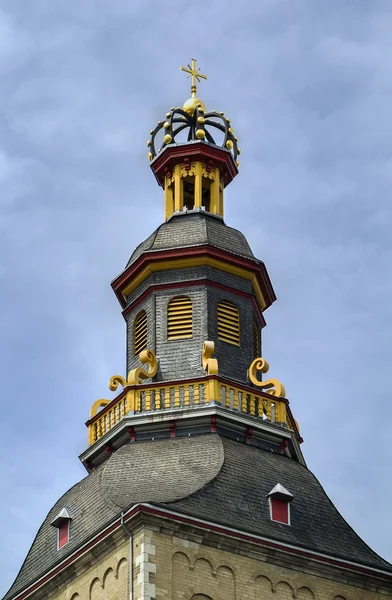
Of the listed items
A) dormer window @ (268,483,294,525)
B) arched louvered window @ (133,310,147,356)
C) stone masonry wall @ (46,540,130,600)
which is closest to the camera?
stone masonry wall @ (46,540,130,600)

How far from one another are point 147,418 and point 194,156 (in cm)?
1165

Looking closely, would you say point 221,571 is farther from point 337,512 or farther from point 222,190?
point 222,190

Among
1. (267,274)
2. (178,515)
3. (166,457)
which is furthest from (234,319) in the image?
(178,515)

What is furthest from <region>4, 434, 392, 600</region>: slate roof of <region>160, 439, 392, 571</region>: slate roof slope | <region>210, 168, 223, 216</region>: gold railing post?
<region>210, 168, 223, 216</region>: gold railing post

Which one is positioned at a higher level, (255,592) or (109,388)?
(109,388)

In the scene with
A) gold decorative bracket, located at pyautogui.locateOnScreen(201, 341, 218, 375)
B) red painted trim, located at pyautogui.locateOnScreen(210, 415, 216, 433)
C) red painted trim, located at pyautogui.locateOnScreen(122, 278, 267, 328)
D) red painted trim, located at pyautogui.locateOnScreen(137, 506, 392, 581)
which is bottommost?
red painted trim, located at pyautogui.locateOnScreen(137, 506, 392, 581)

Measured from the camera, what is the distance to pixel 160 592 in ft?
150

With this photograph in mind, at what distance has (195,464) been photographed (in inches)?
1970

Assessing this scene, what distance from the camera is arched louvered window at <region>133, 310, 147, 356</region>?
2185 inches

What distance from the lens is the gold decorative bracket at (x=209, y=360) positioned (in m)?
52.3

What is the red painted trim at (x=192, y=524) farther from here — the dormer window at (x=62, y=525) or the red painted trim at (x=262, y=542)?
the dormer window at (x=62, y=525)

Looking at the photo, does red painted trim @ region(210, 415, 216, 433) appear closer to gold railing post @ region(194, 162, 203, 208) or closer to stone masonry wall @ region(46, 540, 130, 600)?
stone masonry wall @ region(46, 540, 130, 600)

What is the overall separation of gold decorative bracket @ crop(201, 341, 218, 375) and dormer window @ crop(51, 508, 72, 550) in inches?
236

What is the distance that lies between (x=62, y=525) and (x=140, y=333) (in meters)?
7.96
